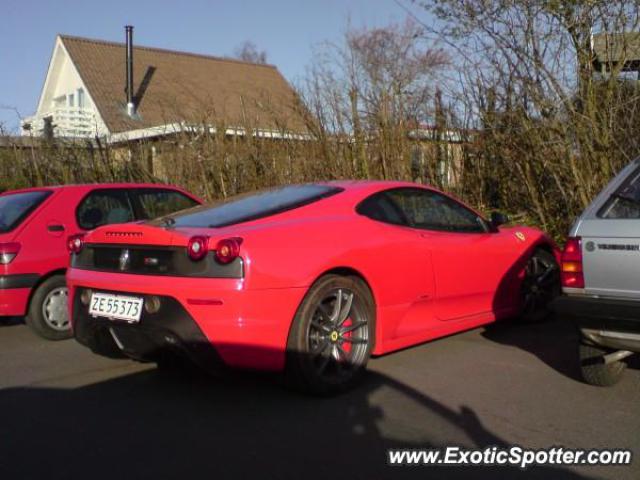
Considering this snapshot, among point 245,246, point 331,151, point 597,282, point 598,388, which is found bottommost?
point 598,388

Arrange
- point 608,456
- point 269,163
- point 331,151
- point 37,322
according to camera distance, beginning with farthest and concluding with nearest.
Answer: point 269,163
point 331,151
point 37,322
point 608,456

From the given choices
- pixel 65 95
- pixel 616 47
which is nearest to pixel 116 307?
pixel 616 47

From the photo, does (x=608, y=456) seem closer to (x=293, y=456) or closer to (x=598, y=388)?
(x=598, y=388)

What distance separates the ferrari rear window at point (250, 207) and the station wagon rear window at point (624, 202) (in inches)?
74.1

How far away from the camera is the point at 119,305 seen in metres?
4.62

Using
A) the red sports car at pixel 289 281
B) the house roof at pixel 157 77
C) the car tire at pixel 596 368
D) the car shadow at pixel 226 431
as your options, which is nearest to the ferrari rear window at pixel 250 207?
the red sports car at pixel 289 281

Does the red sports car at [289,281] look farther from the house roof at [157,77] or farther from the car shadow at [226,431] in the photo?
the house roof at [157,77]

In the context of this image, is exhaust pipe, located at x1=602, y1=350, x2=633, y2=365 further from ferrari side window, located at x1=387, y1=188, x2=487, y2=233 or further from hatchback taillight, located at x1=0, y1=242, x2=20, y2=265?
hatchback taillight, located at x1=0, y1=242, x2=20, y2=265

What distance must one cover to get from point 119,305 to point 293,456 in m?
1.59

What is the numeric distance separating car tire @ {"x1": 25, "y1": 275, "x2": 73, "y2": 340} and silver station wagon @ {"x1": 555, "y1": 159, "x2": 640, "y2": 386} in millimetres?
4648

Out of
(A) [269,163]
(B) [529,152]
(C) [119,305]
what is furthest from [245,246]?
(A) [269,163]

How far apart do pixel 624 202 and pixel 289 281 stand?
212 cm

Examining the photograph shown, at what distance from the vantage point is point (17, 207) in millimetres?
7152

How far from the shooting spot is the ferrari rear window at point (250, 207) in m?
4.88
